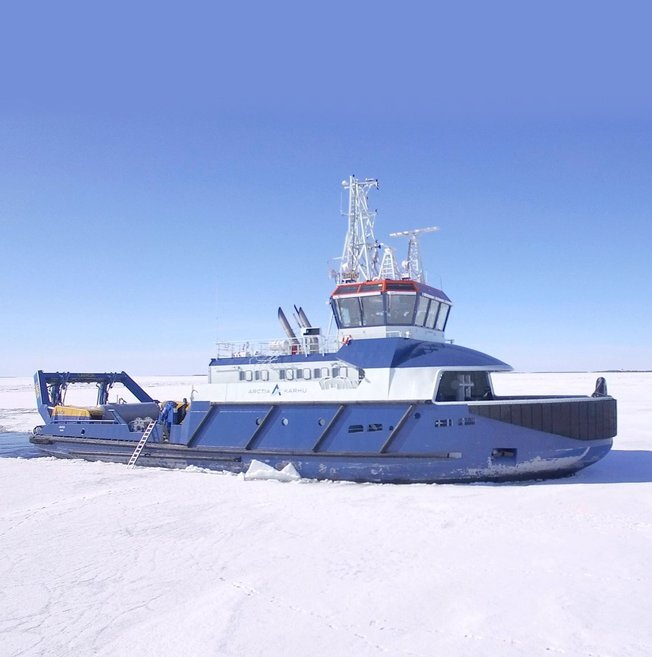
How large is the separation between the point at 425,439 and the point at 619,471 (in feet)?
15.2

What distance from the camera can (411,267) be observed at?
13.8 meters

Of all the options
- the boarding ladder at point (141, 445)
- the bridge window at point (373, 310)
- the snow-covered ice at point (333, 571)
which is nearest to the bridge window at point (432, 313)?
the bridge window at point (373, 310)

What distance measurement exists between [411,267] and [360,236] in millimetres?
1540

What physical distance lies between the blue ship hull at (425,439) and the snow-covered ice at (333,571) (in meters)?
0.42

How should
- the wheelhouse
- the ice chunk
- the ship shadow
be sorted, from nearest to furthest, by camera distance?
the ship shadow
the ice chunk
the wheelhouse

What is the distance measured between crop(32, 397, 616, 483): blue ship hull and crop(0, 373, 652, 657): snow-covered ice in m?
0.42

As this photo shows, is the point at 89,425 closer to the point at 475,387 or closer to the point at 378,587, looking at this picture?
the point at 475,387

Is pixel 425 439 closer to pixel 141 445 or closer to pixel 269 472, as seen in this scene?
pixel 269 472

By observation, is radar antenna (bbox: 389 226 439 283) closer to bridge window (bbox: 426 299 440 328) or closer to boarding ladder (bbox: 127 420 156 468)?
bridge window (bbox: 426 299 440 328)

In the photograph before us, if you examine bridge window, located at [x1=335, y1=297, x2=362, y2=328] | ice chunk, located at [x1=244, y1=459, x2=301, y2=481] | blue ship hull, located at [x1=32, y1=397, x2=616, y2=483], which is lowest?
ice chunk, located at [x1=244, y1=459, x2=301, y2=481]

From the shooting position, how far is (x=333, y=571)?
6383mm

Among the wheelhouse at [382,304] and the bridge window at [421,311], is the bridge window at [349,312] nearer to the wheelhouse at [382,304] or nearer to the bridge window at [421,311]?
the wheelhouse at [382,304]

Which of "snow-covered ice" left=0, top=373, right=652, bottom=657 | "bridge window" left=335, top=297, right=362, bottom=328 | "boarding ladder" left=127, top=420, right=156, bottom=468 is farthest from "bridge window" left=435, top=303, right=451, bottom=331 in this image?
"boarding ladder" left=127, top=420, right=156, bottom=468

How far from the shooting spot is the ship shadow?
1095cm
